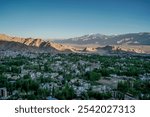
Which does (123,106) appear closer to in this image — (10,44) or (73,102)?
(73,102)

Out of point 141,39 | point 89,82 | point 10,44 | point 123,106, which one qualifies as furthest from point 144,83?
→ point 141,39

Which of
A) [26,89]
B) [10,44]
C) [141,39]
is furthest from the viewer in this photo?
[141,39]

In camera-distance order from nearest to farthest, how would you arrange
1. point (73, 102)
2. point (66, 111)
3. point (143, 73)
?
point (66, 111) < point (73, 102) < point (143, 73)

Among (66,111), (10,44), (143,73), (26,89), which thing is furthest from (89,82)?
(10,44)

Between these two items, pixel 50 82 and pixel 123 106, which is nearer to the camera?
pixel 123 106

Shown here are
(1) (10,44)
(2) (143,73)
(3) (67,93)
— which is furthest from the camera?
(1) (10,44)

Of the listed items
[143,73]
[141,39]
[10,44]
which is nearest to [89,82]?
[143,73]

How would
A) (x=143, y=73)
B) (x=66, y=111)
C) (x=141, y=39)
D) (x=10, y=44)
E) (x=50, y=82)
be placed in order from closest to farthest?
(x=66, y=111) → (x=50, y=82) → (x=143, y=73) → (x=10, y=44) → (x=141, y=39)

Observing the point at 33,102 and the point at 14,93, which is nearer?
the point at 33,102

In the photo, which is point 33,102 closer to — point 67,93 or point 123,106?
point 123,106
